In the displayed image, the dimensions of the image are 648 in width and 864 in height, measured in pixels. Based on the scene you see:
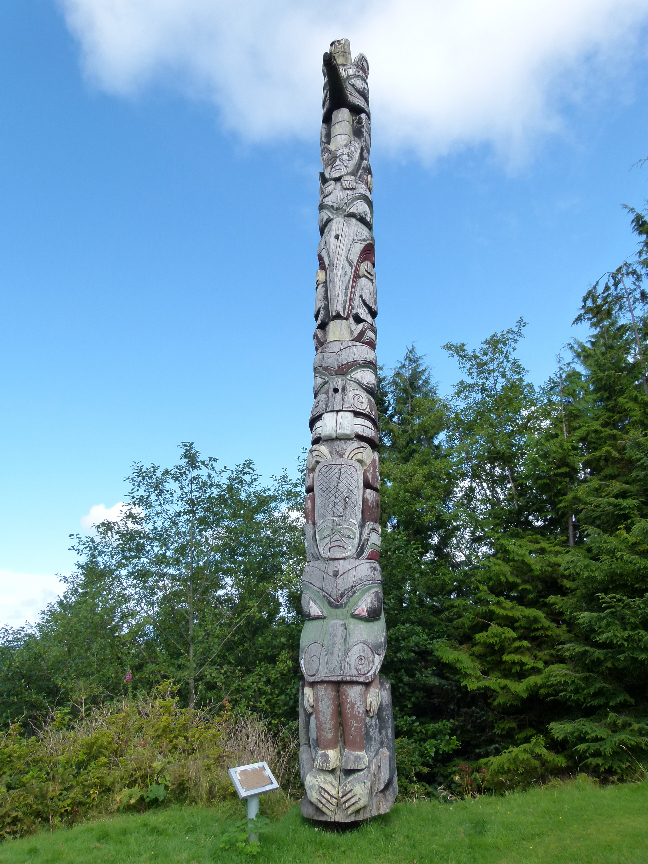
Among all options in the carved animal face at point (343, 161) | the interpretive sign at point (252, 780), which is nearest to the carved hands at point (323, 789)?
the interpretive sign at point (252, 780)

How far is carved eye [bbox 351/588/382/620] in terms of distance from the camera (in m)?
6.21

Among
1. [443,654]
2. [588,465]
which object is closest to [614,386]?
[588,465]

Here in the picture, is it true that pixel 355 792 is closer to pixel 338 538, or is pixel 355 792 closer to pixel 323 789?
pixel 323 789

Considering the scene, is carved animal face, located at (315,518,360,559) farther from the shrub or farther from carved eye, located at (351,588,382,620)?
the shrub

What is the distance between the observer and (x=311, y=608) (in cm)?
642

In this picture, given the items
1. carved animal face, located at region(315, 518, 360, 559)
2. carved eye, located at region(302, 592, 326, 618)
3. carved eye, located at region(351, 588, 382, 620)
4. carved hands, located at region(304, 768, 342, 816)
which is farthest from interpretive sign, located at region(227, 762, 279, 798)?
carved animal face, located at region(315, 518, 360, 559)

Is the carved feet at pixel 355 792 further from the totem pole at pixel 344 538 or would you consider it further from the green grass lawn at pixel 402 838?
the green grass lawn at pixel 402 838

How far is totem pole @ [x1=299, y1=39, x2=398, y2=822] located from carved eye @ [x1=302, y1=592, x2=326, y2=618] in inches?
0.4

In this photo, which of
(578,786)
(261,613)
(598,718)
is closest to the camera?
(578,786)

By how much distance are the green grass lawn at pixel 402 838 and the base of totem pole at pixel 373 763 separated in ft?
0.71

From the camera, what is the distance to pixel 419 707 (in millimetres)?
11102

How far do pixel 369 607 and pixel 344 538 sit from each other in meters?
0.80

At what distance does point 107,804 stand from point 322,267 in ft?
23.9

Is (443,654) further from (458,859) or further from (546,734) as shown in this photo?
(458,859)
